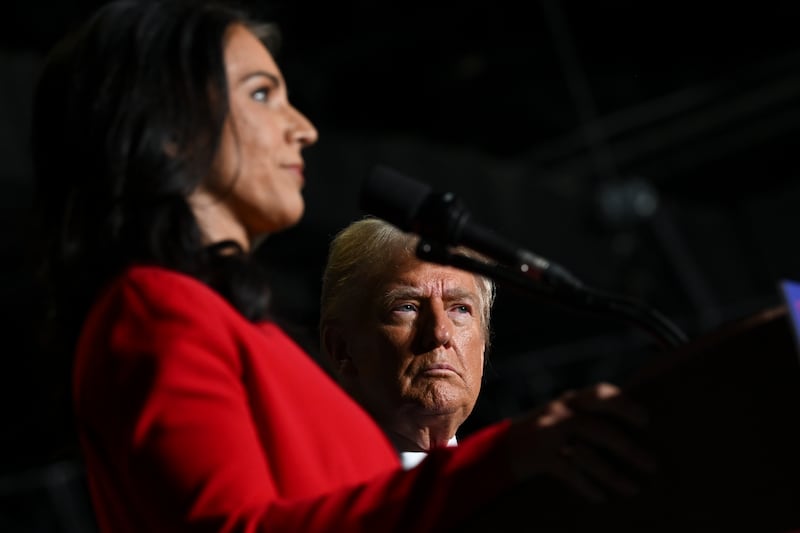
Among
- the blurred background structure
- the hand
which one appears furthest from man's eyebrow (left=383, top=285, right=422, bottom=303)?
the blurred background structure

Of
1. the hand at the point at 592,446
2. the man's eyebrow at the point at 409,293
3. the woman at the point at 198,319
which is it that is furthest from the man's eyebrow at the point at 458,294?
the hand at the point at 592,446

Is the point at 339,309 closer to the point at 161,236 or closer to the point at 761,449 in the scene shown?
the point at 161,236

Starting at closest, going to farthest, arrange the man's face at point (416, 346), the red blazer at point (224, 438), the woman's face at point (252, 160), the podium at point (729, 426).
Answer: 1. the podium at point (729, 426)
2. the red blazer at point (224, 438)
3. the woman's face at point (252, 160)
4. the man's face at point (416, 346)

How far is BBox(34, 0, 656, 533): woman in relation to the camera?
837 mm

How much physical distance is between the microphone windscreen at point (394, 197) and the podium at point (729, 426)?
34 centimetres

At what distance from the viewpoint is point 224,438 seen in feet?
2.95

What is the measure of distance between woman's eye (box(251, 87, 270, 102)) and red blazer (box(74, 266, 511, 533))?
22 cm

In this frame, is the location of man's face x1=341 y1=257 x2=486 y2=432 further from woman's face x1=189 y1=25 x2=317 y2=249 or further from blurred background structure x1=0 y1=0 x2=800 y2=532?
blurred background structure x1=0 y1=0 x2=800 y2=532

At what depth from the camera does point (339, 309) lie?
A: 142 cm

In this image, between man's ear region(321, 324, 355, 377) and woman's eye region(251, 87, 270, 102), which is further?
man's ear region(321, 324, 355, 377)

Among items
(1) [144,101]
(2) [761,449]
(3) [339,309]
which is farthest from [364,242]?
(2) [761,449]

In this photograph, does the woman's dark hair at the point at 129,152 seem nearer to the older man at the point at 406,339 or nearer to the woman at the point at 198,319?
the woman at the point at 198,319

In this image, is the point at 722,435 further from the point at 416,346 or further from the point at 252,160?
the point at 416,346

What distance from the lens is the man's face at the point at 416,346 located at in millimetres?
1341
